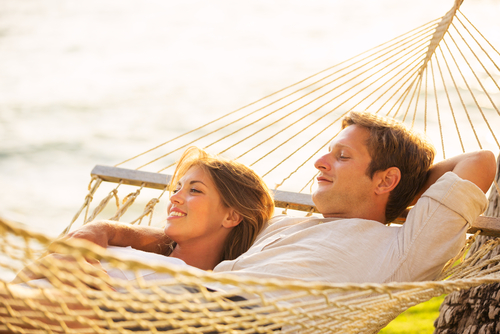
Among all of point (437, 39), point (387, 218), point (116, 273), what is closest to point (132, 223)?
point (116, 273)

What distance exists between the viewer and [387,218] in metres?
1.70

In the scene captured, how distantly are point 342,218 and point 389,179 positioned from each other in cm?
22

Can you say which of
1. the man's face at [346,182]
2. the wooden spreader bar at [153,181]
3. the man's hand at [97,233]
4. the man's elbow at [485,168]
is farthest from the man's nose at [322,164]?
the man's hand at [97,233]

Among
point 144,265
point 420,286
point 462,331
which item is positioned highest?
point 144,265

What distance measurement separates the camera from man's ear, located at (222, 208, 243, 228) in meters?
1.73

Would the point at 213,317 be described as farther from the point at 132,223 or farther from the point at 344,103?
the point at 344,103

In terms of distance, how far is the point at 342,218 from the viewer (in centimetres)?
161

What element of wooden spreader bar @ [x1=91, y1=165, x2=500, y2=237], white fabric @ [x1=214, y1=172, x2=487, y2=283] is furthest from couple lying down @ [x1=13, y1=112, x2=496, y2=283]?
wooden spreader bar @ [x1=91, y1=165, x2=500, y2=237]

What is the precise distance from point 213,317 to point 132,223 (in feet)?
3.37

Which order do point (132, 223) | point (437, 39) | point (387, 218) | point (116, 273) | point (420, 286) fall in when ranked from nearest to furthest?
point (420, 286) → point (116, 273) → point (387, 218) → point (132, 223) → point (437, 39)

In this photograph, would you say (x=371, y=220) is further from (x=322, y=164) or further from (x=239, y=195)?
(x=239, y=195)

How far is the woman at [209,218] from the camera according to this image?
65.4 inches

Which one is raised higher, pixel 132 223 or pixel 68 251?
pixel 68 251

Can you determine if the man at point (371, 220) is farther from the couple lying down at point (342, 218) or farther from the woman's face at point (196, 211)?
the woman's face at point (196, 211)
